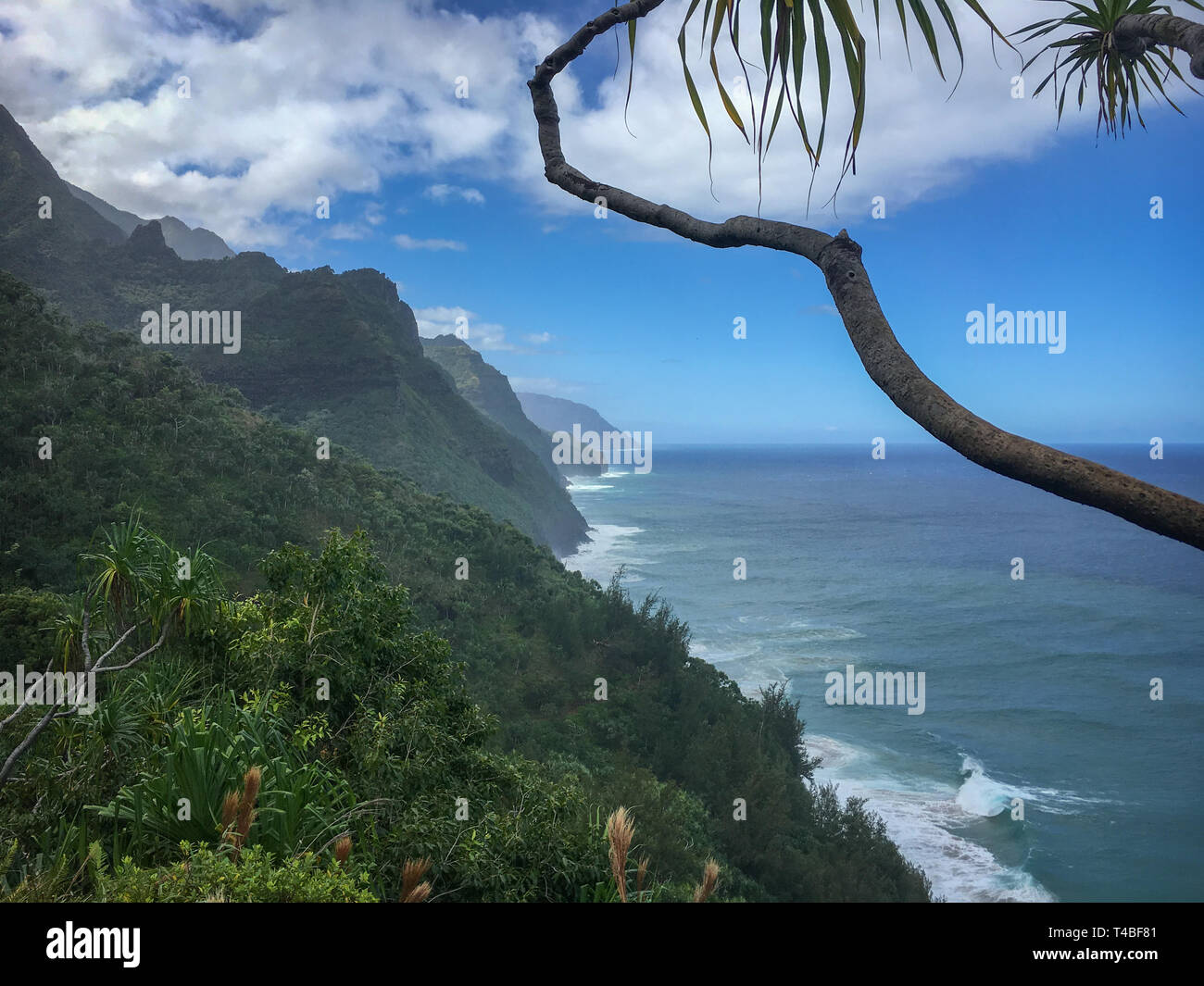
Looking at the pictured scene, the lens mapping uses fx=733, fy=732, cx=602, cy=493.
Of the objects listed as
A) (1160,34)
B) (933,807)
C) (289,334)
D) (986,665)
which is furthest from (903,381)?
(289,334)

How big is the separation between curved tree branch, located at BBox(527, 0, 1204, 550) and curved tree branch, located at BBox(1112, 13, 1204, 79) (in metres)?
2.17

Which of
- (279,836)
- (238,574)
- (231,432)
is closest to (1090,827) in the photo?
(238,574)

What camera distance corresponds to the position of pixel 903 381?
1.61 meters

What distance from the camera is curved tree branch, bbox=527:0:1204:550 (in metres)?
1.30

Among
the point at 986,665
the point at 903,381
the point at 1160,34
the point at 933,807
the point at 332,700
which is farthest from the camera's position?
the point at 986,665

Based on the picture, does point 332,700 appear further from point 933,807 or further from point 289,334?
point 289,334

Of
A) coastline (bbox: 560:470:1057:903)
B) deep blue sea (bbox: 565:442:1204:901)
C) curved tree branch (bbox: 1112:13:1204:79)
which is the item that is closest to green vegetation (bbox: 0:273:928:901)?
coastline (bbox: 560:470:1057:903)

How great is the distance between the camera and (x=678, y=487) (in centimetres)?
14362

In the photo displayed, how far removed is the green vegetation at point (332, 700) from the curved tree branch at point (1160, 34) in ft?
14.8

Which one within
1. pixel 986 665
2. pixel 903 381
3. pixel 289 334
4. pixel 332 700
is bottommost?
pixel 986 665

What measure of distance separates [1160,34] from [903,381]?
10.2ft

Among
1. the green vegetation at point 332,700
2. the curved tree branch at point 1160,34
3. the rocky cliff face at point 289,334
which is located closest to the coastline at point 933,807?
the green vegetation at point 332,700

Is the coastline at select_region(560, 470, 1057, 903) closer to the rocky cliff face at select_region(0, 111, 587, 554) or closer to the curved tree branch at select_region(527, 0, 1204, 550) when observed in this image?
the curved tree branch at select_region(527, 0, 1204, 550)
